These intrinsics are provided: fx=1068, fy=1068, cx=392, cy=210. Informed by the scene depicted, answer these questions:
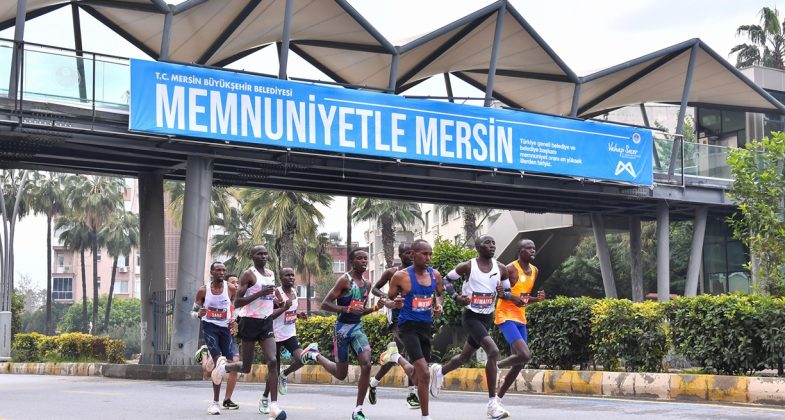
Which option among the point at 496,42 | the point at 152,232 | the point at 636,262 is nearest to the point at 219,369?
the point at 152,232

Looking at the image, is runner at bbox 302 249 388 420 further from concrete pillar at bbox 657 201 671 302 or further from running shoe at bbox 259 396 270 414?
concrete pillar at bbox 657 201 671 302

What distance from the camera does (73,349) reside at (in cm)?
3647

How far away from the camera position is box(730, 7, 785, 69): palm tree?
68.9 metres

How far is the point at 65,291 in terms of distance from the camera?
400 ft

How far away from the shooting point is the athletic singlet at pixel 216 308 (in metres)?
12.8

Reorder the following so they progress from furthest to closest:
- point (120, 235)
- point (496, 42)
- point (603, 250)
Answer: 1. point (120, 235)
2. point (603, 250)
3. point (496, 42)

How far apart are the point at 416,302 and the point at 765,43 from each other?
65391 millimetres

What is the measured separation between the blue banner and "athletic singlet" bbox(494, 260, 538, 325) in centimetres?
1303

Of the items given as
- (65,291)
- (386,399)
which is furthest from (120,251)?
(386,399)

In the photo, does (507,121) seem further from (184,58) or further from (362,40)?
(184,58)

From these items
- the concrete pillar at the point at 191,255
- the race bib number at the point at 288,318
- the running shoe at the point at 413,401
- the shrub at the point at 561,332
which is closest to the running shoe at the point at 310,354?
the race bib number at the point at 288,318

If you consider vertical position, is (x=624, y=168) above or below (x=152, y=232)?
above

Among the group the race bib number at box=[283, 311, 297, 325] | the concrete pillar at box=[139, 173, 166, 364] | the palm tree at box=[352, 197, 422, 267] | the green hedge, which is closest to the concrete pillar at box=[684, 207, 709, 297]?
the concrete pillar at box=[139, 173, 166, 364]

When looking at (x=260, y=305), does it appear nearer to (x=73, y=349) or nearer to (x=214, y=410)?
(x=214, y=410)
